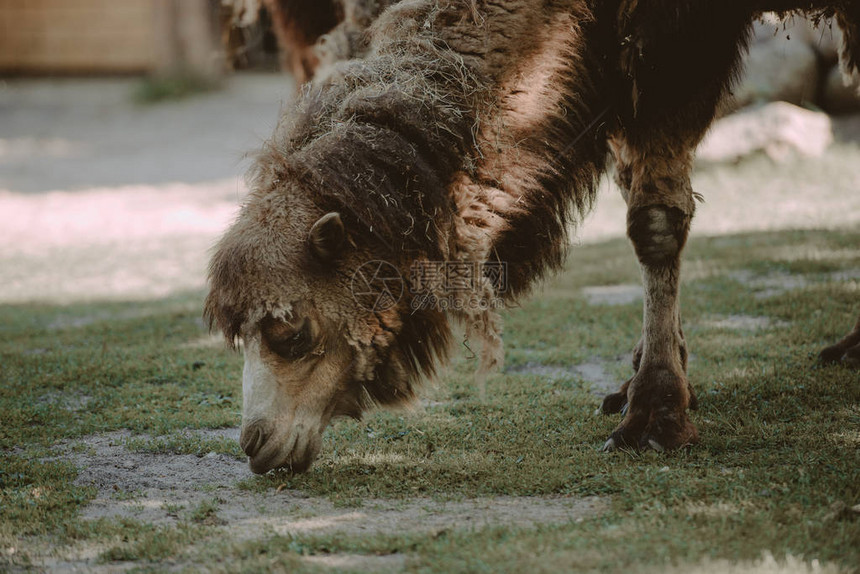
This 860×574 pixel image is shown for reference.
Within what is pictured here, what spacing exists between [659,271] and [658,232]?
0.59 ft

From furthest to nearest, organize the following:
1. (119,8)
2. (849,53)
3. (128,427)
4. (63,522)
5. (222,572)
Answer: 1. (119,8)
2. (849,53)
3. (128,427)
4. (63,522)
5. (222,572)

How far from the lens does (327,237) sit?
3.20 m

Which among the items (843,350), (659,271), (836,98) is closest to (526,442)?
(659,271)

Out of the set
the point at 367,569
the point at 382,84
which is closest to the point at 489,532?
the point at 367,569

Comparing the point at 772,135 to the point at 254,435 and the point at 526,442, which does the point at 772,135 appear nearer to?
the point at 526,442

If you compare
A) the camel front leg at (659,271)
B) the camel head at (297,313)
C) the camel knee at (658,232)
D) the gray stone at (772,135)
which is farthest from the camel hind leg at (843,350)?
the gray stone at (772,135)

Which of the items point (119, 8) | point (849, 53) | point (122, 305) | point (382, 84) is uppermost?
point (119, 8)

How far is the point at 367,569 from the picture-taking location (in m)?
2.60

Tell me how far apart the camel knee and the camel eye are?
1636 millimetres

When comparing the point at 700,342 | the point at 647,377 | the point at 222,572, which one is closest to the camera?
the point at 222,572

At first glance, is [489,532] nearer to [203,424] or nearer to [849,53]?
[203,424]

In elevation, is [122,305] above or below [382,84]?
below

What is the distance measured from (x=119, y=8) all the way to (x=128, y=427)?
18.3 m

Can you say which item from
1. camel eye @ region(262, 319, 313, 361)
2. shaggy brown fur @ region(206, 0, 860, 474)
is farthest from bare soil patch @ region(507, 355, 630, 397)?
camel eye @ region(262, 319, 313, 361)
